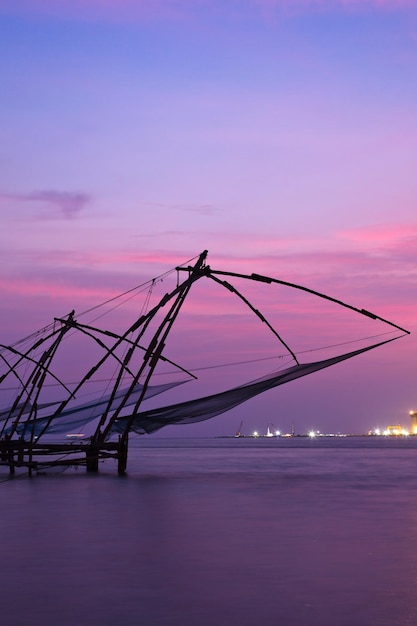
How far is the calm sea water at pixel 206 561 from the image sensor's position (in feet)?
20.9

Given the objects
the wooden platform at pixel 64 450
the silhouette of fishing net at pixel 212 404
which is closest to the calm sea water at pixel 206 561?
the silhouette of fishing net at pixel 212 404

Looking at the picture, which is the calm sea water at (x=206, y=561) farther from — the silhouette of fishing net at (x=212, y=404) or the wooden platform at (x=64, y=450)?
the wooden platform at (x=64, y=450)

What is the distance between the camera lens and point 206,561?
874cm

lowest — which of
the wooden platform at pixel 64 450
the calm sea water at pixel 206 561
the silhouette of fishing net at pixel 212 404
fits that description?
the calm sea water at pixel 206 561

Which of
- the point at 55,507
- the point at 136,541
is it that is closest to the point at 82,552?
the point at 136,541

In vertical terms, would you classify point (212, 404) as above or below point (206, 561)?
above

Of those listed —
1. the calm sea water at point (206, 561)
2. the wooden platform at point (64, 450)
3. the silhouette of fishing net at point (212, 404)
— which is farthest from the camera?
the wooden platform at point (64, 450)

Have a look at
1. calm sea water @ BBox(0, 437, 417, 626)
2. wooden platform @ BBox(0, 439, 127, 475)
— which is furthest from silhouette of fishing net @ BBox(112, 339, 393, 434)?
calm sea water @ BBox(0, 437, 417, 626)

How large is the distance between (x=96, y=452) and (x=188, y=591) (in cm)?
1625

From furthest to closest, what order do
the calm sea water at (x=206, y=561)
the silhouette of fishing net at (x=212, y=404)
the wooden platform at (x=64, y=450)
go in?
1. the wooden platform at (x=64, y=450)
2. the silhouette of fishing net at (x=212, y=404)
3. the calm sea water at (x=206, y=561)

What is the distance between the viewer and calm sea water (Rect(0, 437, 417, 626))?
20.9 ft

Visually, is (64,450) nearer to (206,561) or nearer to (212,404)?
(212,404)

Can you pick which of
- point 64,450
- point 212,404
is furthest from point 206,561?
point 64,450

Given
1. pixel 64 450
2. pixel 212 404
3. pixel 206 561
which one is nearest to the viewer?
pixel 206 561
